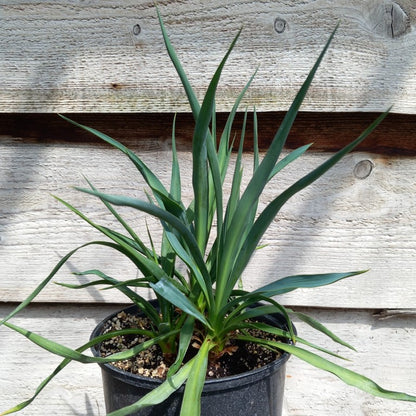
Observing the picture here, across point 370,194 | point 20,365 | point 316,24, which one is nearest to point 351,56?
point 316,24

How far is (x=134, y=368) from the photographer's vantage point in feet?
2.19

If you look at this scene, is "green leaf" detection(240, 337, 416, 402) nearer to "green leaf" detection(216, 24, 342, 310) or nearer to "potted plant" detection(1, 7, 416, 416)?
"potted plant" detection(1, 7, 416, 416)

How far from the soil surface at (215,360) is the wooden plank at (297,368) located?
0.88 ft

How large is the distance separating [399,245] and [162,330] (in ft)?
1.71

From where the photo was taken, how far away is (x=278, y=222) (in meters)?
0.93

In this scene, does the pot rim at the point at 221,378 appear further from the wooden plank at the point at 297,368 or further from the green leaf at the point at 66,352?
the wooden plank at the point at 297,368

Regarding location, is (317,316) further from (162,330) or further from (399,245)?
(162,330)

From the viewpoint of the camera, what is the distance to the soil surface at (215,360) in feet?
2.14

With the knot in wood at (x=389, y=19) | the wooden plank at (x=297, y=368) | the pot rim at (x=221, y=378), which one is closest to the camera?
the pot rim at (x=221, y=378)

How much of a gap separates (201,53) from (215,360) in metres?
0.52

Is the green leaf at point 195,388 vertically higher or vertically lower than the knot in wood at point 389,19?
lower

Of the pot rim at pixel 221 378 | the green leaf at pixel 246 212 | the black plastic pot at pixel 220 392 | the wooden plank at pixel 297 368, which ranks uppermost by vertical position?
the green leaf at pixel 246 212

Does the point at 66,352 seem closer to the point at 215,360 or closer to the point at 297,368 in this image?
the point at 215,360

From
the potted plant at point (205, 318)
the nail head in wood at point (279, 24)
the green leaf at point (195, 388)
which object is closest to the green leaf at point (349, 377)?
the potted plant at point (205, 318)
